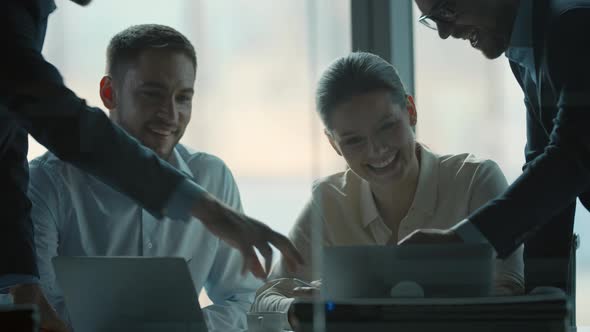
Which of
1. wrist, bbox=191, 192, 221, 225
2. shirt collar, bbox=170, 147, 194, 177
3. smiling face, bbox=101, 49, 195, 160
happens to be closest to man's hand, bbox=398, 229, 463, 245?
wrist, bbox=191, 192, 221, 225

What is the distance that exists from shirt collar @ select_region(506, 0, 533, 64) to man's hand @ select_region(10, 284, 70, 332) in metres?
1.26

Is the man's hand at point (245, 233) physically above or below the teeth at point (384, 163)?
below

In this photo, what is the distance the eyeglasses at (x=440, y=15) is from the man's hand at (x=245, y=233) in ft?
2.36

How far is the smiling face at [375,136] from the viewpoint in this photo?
1976 millimetres

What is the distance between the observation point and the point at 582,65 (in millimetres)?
1576

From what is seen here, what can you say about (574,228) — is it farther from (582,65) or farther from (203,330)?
(203,330)

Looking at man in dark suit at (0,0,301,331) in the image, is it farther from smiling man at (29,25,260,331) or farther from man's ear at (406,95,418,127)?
man's ear at (406,95,418,127)

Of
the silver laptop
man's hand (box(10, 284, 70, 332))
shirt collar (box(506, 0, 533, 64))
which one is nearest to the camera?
the silver laptop

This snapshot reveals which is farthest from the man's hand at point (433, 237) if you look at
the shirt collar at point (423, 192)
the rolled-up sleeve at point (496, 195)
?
the shirt collar at point (423, 192)

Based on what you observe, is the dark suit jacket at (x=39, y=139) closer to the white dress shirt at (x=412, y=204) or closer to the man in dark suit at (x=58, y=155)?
the man in dark suit at (x=58, y=155)

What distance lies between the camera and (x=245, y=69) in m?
2.11

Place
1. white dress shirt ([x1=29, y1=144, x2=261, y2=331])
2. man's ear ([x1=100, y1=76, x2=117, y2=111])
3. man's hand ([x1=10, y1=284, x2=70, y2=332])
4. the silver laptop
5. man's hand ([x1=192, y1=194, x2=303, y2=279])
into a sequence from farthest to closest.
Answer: man's ear ([x1=100, y1=76, x2=117, y2=111])
white dress shirt ([x1=29, y1=144, x2=261, y2=331])
man's hand ([x1=10, y1=284, x2=70, y2=332])
man's hand ([x1=192, y1=194, x2=303, y2=279])
the silver laptop

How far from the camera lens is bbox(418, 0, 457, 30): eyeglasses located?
1.79 meters

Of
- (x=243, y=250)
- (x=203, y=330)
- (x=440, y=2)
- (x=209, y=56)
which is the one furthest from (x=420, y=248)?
(x=209, y=56)
